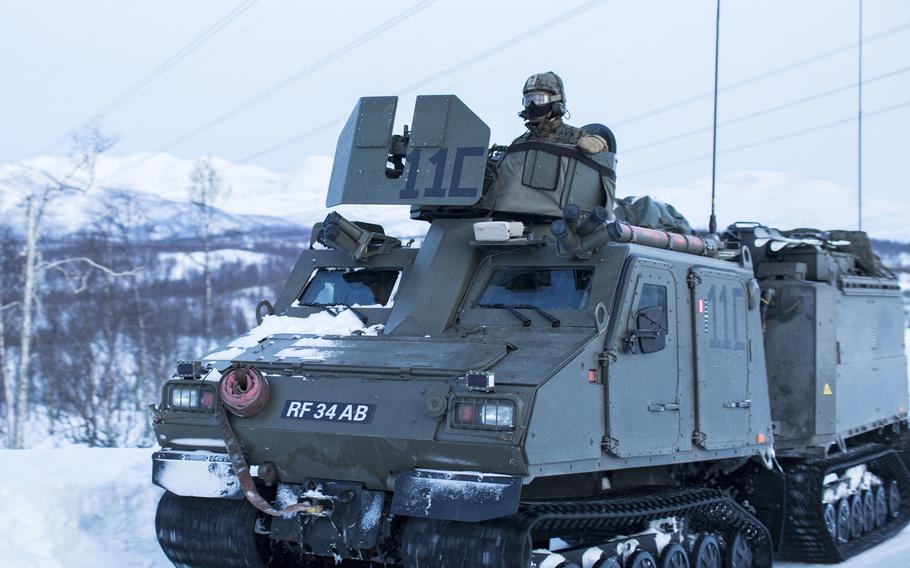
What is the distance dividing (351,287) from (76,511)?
2.86m

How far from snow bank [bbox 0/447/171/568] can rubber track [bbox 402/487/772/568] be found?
2943 millimetres

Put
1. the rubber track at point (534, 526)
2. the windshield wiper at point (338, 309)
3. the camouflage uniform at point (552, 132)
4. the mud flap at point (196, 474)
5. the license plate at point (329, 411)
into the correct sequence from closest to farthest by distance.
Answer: the rubber track at point (534, 526) < the license plate at point (329, 411) < the mud flap at point (196, 474) < the windshield wiper at point (338, 309) < the camouflage uniform at point (552, 132)

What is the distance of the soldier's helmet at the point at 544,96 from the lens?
910 centimetres

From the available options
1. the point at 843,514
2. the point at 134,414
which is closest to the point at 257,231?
the point at 134,414

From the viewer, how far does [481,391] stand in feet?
21.1

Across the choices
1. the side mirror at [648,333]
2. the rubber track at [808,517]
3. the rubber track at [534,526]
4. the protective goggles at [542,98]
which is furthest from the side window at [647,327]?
the rubber track at [808,517]

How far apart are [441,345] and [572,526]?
1.35 metres

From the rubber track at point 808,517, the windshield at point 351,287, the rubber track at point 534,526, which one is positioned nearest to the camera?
the rubber track at point 534,526

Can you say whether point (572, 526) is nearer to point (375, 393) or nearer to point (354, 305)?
point (375, 393)

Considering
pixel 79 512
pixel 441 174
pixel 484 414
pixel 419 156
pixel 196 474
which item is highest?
pixel 419 156

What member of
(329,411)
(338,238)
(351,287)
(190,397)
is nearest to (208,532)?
(190,397)

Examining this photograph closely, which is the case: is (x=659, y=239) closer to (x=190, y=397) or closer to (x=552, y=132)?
(x=552, y=132)

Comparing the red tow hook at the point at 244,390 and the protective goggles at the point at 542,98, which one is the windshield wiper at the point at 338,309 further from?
the protective goggles at the point at 542,98

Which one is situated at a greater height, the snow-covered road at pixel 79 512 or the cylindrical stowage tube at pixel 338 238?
the cylindrical stowage tube at pixel 338 238
